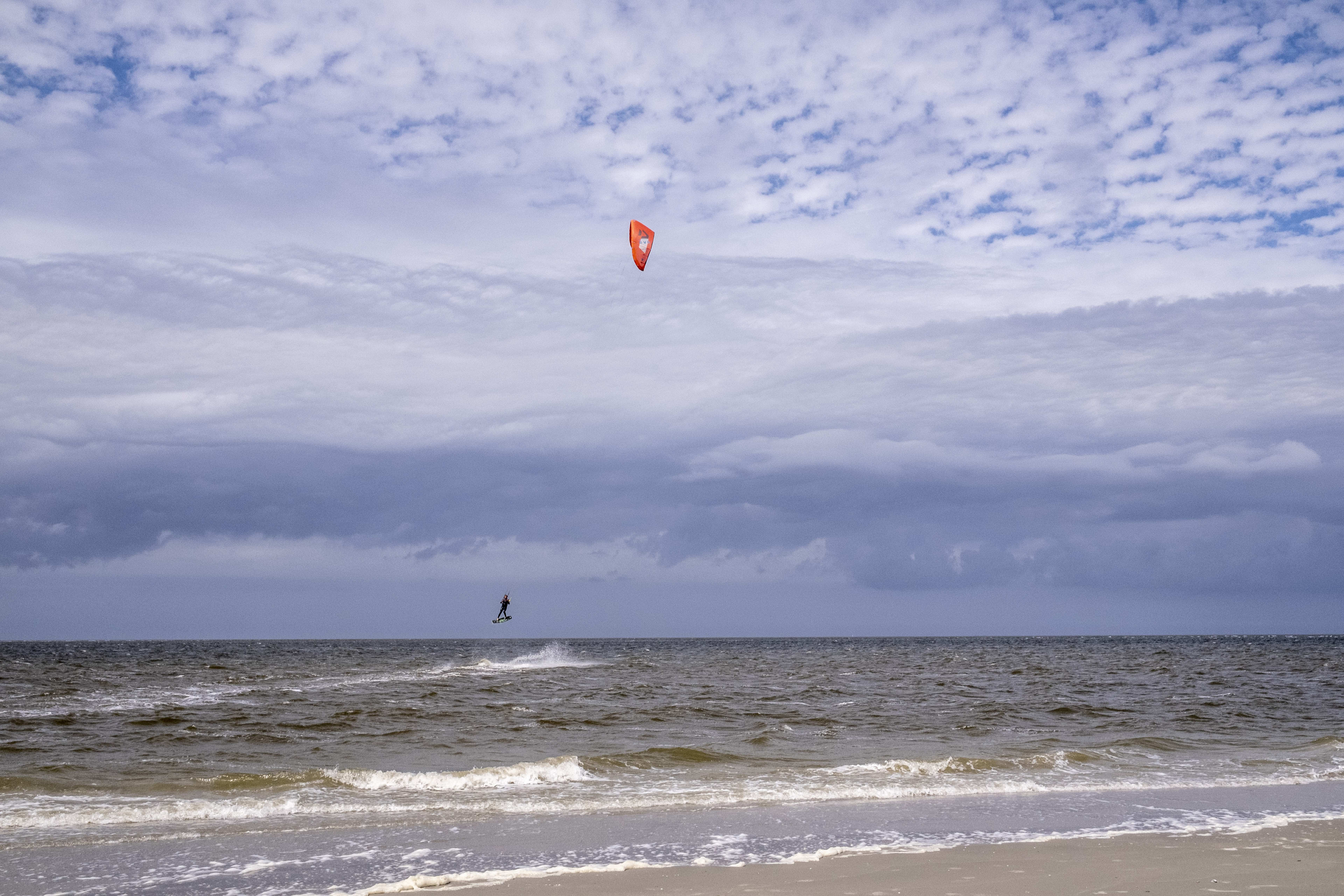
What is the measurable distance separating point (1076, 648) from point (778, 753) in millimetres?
113668

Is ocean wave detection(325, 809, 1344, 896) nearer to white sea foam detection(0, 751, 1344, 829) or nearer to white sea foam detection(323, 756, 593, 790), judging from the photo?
white sea foam detection(0, 751, 1344, 829)

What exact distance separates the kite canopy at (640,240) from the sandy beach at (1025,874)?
39.1 ft

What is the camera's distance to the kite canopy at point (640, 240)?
18531 millimetres

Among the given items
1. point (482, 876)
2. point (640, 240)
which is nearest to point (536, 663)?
point (640, 240)

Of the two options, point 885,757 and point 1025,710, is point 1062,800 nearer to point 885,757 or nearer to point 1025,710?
point 885,757

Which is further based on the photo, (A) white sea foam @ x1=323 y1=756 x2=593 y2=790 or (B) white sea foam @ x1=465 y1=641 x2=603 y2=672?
(B) white sea foam @ x1=465 y1=641 x2=603 y2=672

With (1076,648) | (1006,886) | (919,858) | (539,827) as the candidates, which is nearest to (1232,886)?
(1006,886)

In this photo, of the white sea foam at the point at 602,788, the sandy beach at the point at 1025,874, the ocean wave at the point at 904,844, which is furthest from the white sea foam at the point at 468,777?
the sandy beach at the point at 1025,874

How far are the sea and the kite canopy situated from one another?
9274mm

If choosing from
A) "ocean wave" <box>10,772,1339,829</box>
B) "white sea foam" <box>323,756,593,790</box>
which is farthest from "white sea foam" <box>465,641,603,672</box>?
"ocean wave" <box>10,772,1339,829</box>

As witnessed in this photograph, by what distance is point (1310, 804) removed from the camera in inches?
507

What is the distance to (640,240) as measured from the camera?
18.8 m

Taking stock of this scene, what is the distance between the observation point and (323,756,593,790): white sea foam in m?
14.8

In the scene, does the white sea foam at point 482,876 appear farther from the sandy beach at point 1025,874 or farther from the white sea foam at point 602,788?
the white sea foam at point 602,788
